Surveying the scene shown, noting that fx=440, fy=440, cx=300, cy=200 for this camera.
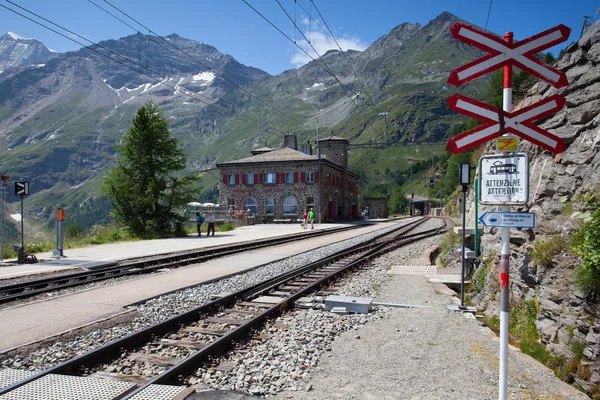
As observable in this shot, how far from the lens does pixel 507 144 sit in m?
3.56

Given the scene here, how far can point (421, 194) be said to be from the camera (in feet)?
382

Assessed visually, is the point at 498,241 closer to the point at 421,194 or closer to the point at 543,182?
the point at 543,182

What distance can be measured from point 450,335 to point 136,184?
2379 centimetres

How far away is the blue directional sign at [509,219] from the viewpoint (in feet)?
11.1

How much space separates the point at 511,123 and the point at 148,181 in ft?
83.3

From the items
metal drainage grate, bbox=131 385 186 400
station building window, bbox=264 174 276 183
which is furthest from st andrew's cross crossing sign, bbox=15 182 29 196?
station building window, bbox=264 174 276 183

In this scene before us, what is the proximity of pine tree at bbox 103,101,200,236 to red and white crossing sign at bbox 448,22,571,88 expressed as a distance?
954 inches

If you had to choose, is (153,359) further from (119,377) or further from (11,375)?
(11,375)

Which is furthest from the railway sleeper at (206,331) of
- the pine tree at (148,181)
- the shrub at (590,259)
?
the pine tree at (148,181)

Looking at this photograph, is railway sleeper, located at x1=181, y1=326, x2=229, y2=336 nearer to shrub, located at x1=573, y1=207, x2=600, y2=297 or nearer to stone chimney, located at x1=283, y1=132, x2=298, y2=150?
shrub, located at x1=573, y1=207, x2=600, y2=297

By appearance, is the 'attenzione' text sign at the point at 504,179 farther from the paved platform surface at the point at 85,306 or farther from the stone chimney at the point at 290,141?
the stone chimney at the point at 290,141

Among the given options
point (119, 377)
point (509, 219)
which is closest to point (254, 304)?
point (119, 377)

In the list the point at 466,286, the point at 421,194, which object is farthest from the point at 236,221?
the point at 421,194

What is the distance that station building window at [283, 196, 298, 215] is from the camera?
45.6 meters
